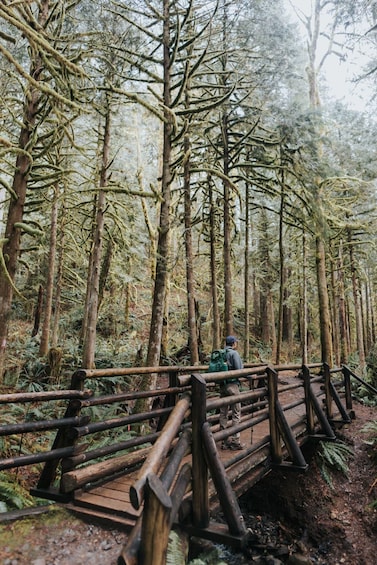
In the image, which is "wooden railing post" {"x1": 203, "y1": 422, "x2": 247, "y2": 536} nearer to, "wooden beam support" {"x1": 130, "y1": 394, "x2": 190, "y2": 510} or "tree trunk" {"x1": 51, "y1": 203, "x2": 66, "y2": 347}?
"wooden beam support" {"x1": 130, "y1": 394, "x2": 190, "y2": 510}

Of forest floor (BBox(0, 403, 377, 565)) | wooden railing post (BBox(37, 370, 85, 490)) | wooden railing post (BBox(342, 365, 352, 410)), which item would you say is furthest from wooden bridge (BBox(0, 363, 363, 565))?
wooden railing post (BBox(342, 365, 352, 410))

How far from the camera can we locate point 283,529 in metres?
6.76

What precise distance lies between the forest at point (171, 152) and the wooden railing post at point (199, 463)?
4.46 m

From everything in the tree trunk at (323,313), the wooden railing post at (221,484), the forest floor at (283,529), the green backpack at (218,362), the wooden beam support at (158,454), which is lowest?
the forest floor at (283,529)

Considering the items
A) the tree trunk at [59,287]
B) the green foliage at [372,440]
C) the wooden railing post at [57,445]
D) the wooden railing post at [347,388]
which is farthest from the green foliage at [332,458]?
the tree trunk at [59,287]

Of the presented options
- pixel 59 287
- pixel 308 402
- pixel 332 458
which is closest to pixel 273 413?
pixel 308 402

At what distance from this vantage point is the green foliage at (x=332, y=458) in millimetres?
7949

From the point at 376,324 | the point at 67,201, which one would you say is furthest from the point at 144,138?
the point at 376,324

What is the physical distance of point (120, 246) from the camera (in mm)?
15641

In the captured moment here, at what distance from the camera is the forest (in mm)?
7629

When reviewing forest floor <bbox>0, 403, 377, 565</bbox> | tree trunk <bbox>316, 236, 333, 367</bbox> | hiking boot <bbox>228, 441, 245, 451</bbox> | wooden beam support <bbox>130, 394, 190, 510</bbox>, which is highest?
tree trunk <bbox>316, 236, 333, 367</bbox>

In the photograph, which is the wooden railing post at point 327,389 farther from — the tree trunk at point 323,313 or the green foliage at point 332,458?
the tree trunk at point 323,313

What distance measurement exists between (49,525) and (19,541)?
1.19 ft

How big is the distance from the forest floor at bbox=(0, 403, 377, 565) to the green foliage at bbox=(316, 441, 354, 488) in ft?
0.51
